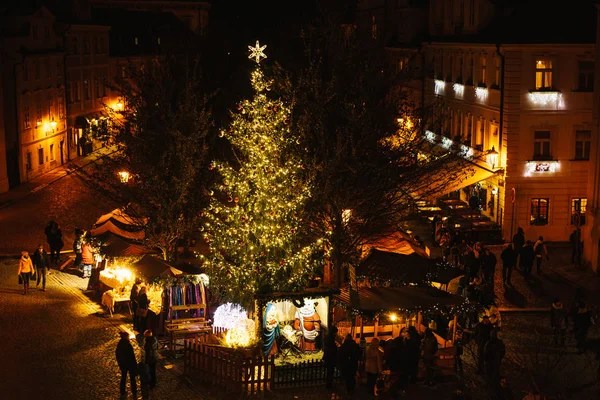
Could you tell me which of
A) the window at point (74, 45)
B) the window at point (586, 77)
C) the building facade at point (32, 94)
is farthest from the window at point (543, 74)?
the window at point (74, 45)

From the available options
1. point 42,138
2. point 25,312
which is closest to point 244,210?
point 25,312

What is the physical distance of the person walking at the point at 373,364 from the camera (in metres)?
19.5

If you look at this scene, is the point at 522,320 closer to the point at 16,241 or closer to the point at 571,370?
the point at 571,370

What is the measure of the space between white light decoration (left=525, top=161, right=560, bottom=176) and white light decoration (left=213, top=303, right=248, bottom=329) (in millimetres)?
17641

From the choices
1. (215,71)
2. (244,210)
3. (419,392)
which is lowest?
(419,392)

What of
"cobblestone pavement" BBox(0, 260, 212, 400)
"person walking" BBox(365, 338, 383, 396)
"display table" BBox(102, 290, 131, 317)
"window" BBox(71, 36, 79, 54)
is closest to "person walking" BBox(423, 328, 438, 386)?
"person walking" BBox(365, 338, 383, 396)

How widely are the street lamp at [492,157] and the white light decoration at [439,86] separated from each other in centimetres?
921

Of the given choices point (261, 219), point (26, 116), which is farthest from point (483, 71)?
point (26, 116)

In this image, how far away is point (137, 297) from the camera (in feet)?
79.4

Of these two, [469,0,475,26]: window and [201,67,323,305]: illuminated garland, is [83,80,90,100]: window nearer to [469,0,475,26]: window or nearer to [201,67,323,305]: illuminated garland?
[469,0,475,26]: window

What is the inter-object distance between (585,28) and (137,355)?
920 inches

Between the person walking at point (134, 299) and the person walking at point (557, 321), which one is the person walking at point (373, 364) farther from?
the person walking at point (134, 299)

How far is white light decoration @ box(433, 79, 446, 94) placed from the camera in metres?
47.0

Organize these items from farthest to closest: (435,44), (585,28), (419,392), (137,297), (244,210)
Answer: (435,44) < (585,28) < (137,297) < (244,210) < (419,392)
